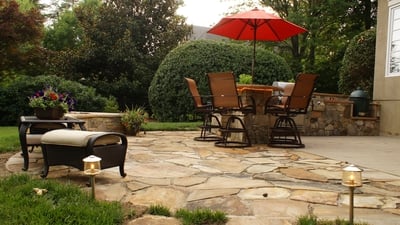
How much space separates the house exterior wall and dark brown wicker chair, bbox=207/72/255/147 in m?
3.69

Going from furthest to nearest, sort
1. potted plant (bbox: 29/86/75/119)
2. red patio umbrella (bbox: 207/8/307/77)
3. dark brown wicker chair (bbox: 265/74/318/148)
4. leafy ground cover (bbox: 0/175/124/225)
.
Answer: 1. red patio umbrella (bbox: 207/8/307/77)
2. dark brown wicker chair (bbox: 265/74/318/148)
3. potted plant (bbox: 29/86/75/119)
4. leafy ground cover (bbox: 0/175/124/225)

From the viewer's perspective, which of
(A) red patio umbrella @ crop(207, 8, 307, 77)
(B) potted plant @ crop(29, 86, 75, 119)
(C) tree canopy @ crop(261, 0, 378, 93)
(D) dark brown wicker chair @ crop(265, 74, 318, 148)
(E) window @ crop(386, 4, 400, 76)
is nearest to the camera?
(B) potted plant @ crop(29, 86, 75, 119)

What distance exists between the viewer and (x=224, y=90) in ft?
17.4

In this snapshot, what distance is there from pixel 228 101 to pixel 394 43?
14.8ft

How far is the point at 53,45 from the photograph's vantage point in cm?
1523

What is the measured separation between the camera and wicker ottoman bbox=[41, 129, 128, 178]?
112 inches

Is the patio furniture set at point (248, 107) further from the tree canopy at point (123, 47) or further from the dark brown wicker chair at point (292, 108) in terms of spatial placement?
the tree canopy at point (123, 47)

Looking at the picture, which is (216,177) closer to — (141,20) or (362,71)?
(362,71)

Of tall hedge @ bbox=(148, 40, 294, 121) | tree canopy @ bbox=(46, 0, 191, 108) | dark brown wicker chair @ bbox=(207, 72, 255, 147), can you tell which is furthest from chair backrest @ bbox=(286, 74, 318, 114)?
tree canopy @ bbox=(46, 0, 191, 108)

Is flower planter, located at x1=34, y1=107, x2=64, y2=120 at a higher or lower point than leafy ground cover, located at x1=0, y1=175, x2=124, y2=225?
higher

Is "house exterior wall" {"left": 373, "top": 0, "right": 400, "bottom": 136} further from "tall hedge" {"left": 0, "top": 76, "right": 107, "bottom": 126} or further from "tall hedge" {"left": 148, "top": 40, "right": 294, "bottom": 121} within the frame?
"tall hedge" {"left": 0, "top": 76, "right": 107, "bottom": 126}

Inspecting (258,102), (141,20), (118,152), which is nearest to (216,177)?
(118,152)

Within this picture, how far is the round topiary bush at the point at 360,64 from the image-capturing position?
938 cm

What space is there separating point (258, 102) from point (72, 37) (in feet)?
39.1
